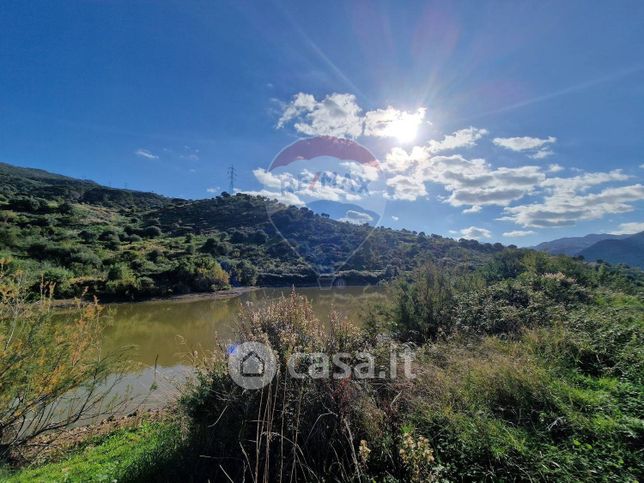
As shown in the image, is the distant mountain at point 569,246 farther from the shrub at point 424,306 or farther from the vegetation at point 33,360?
the vegetation at point 33,360

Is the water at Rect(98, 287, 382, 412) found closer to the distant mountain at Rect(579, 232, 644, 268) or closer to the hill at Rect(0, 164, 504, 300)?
the hill at Rect(0, 164, 504, 300)

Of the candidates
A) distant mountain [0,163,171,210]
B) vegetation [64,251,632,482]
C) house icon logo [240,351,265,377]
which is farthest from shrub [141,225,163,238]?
house icon logo [240,351,265,377]

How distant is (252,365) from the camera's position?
134 inches

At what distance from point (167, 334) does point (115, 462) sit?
476 inches

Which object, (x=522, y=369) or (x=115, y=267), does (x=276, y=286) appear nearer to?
(x=115, y=267)

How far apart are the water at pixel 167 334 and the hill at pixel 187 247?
2.72 metres

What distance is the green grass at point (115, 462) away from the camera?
11.1 feet

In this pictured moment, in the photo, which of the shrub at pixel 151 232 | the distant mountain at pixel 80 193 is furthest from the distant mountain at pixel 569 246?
the distant mountain at pixel 80 193

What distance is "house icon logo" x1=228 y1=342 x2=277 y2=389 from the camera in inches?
128

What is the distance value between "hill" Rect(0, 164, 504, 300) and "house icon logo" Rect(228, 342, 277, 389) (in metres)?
4.51

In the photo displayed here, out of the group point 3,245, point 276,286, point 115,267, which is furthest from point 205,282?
point 3,245

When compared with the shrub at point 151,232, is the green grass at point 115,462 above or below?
below

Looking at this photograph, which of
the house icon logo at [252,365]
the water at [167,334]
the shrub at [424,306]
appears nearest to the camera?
the house icon logo at [252,365]

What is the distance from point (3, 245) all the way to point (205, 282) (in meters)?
15.6
